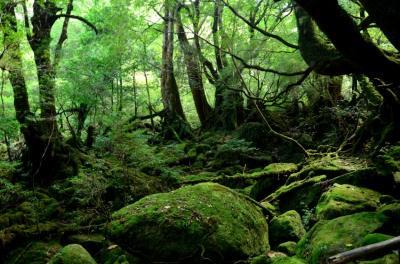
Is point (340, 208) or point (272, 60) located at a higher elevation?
point (272, 60)

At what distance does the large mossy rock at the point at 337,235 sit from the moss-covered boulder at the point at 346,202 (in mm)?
632

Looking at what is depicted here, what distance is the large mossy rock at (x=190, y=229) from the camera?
5.07 m

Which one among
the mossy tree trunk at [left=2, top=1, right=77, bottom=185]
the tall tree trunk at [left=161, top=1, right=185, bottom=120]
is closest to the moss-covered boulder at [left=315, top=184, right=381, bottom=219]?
the mossy tree trunk at [left=2, top=1, right=77, bottom=185]

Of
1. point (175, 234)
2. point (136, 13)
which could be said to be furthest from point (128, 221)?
point (136, 13)

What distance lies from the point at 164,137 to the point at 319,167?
29.0 feet

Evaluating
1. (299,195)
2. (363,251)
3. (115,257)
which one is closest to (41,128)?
(115,257)

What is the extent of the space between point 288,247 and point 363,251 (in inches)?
158

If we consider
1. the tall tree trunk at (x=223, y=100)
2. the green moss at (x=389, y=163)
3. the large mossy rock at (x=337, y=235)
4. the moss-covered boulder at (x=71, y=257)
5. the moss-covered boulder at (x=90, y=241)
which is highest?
the tall tree trunk at (x=223, y=100)

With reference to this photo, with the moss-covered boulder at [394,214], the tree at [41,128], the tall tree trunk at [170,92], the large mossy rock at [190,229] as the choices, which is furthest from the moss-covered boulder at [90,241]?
the tall tree trunk at [170,92]

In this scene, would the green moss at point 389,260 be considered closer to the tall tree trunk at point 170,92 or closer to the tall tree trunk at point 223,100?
the tall tree trunk at point 223,100

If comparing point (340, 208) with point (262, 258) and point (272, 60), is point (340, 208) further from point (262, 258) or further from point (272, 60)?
point (272, 60)

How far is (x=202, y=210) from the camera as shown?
5512mm

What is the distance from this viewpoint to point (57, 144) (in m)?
10.5

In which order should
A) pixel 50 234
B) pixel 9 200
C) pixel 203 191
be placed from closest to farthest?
Result: pixel 203 191, pixel 50 234, pixel 9 200
